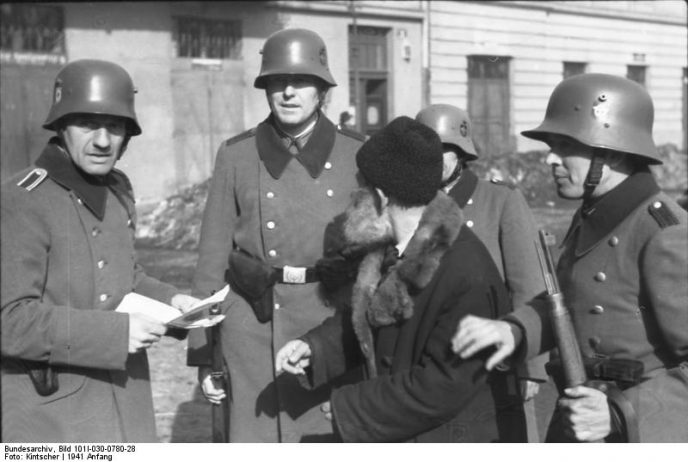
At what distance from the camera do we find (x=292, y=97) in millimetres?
3799

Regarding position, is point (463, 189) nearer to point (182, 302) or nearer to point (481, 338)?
point (182, 302)

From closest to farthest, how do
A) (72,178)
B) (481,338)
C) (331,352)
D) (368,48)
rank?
(481,338) → (331,352) → (72,178) → (368,48)

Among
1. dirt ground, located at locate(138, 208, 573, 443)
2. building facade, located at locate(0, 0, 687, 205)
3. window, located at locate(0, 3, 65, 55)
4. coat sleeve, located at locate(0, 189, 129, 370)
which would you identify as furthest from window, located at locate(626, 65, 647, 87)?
window, located at locate(0, 3, 65, 55)

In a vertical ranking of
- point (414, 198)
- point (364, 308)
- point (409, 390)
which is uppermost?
point (414, 198)

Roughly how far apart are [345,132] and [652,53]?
31.1ft

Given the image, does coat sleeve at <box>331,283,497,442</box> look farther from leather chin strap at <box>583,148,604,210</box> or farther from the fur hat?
leather chin strap at <box>583,148,604,210</box>

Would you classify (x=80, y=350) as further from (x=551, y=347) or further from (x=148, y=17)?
(x=148, y=17)

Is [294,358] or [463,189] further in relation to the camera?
[463,189]

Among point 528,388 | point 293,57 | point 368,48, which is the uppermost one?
point 368,48

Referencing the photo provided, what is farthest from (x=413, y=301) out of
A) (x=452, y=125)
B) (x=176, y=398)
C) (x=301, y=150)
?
(x=176, y=398)

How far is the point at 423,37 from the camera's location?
57.3 ft

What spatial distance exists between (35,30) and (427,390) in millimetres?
12328

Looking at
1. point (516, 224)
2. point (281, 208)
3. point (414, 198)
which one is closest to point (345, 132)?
point (281, 208)

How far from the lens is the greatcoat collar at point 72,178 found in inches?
120
